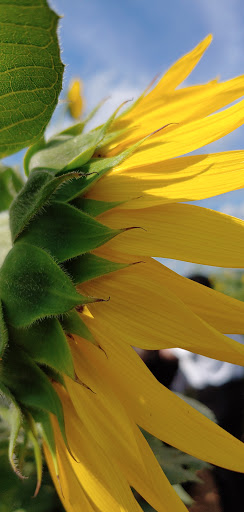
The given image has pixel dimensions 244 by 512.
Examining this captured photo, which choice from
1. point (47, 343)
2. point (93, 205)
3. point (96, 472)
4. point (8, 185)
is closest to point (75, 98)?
point (8, 185)

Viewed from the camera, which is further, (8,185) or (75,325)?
(8,185)

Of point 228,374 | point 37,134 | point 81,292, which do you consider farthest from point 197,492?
point 37,134

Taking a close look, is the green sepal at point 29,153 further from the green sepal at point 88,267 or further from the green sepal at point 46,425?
the green sepal at point 46,425

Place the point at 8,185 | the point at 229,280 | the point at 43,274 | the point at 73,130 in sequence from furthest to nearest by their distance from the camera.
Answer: the point at 229,280 < the point at 8,185 < the point at 73,130 < the point at 43,274

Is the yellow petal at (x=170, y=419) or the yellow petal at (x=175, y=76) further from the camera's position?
the yellow petal at (x=175, y=76)

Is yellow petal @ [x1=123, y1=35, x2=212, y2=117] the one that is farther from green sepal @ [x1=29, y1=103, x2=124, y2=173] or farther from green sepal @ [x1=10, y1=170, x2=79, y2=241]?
green sepal @ [x1=10, y1=170, x2=79, y2=241]

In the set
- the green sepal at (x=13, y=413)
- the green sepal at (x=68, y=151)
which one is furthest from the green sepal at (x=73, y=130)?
the green sepal at (x=13, y=413)

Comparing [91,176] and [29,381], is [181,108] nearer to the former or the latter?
[91,176]
